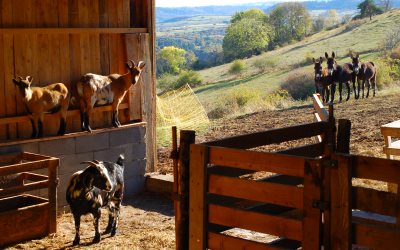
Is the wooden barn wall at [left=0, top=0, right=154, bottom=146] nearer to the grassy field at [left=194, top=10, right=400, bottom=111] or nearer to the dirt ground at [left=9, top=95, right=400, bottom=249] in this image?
the dirt ground at [left=9, top=95, right=400, bottom=249]

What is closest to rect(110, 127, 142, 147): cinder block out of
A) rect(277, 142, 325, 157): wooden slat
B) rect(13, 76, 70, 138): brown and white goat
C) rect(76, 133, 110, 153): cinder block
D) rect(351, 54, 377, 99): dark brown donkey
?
rect(76, 133, 110, 153): cinder block

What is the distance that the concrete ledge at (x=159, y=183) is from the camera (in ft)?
35.8

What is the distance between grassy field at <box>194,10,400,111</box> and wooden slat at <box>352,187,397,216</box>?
108ft

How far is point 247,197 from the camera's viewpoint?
4.80 m

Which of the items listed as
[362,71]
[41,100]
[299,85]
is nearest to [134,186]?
[41,100]

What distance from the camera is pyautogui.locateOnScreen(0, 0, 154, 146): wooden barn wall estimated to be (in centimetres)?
934

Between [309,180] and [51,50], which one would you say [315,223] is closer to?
[309,180]

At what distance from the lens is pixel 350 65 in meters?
23.9

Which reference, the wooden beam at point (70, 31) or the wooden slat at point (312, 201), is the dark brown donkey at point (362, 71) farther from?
the wooden slat at point (312, 201)

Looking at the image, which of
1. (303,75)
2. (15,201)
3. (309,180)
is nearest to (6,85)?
(15,201)

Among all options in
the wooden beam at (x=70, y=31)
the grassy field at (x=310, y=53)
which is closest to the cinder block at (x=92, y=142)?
the wooden beam at (x=70, y=31)

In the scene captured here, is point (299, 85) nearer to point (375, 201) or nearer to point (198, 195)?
point (198, 195)

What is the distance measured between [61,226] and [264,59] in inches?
1863

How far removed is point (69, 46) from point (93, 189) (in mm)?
2753
